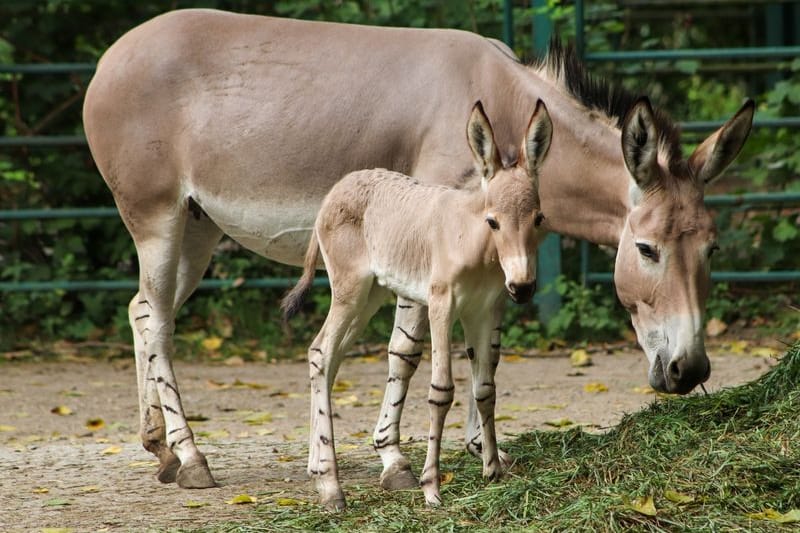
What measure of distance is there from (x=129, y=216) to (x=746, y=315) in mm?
5737

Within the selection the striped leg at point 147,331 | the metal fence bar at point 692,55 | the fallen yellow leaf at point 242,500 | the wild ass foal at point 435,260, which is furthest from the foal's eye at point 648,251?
the metal fence bar at point 692,55

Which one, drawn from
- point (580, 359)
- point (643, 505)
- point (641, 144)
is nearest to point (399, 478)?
point (643, 505)

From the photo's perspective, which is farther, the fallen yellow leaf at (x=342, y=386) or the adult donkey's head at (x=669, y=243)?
the fallen yellow leaf at (x=342, y=386)

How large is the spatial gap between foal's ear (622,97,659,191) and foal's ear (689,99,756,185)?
0.20 metres

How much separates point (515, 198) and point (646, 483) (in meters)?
1.17

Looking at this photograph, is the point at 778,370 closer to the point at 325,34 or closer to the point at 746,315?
the point at 325,34

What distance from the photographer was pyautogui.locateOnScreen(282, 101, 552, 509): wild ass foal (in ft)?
14.0

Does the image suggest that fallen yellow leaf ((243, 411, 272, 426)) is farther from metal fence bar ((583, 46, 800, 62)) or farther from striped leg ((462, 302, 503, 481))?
metal fence bar ((583, 46, 800, 62))

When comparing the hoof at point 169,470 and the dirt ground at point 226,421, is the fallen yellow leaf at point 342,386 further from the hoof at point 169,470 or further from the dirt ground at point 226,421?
the hoof at point 169,470

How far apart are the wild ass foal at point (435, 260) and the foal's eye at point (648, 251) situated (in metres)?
0.59

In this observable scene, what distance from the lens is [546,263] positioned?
962cm

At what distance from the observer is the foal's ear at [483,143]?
434 cm

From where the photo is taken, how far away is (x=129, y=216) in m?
5.96

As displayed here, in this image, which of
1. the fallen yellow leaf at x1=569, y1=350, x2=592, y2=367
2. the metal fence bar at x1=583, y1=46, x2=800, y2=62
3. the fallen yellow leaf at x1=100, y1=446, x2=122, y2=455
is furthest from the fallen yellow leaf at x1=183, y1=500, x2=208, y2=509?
the metal fence bar at x1=583, y1=46, x2=800, y2=62
